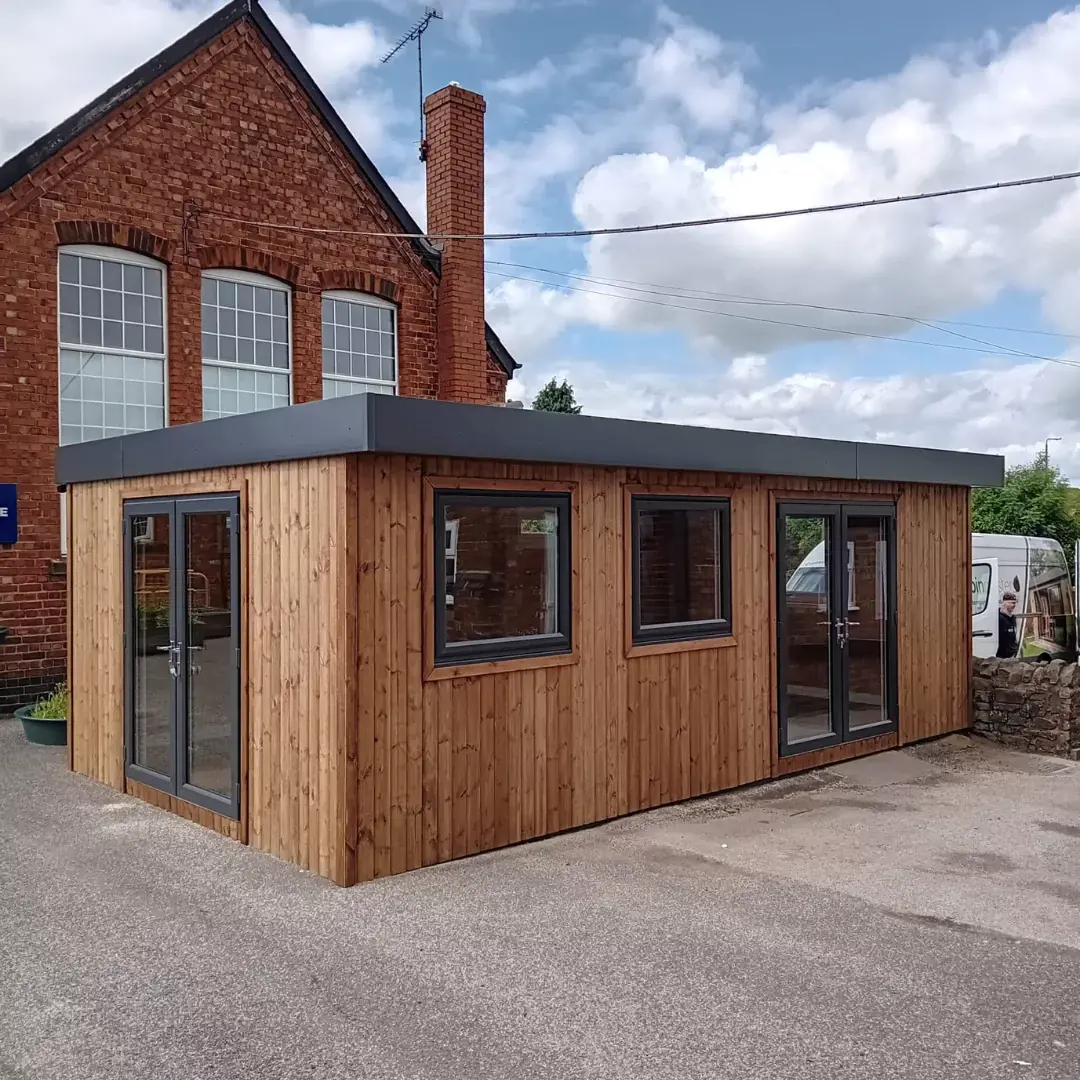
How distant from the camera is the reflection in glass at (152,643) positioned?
735 cm

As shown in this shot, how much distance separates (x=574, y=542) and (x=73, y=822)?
3.90 metres

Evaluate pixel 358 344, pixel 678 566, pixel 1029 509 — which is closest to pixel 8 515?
pixel 358 344

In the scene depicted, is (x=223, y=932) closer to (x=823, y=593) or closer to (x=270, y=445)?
(x=270, y=445)

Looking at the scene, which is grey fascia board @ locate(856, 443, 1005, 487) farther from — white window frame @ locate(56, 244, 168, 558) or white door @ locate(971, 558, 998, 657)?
white window frame @ locate(56, 244, 168, 558)

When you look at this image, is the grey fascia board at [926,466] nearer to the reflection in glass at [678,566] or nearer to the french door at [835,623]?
the french door at [835,623]

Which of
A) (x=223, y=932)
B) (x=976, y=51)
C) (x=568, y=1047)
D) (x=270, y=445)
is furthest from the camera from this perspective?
(x=976, y=51)

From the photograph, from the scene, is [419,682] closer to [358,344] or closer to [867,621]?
[867,621]

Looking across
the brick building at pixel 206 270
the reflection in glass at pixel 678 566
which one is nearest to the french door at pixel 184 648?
the reflection in glass at pixel 678 566

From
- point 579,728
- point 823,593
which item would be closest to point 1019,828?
point 823,593

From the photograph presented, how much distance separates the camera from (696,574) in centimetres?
782

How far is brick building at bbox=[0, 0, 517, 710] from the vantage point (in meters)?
11.3

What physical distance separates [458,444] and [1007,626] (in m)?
9.54

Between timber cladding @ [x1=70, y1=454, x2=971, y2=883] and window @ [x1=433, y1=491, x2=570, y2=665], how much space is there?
0.09m

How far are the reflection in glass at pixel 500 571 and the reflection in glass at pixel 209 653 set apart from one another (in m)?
1.54
